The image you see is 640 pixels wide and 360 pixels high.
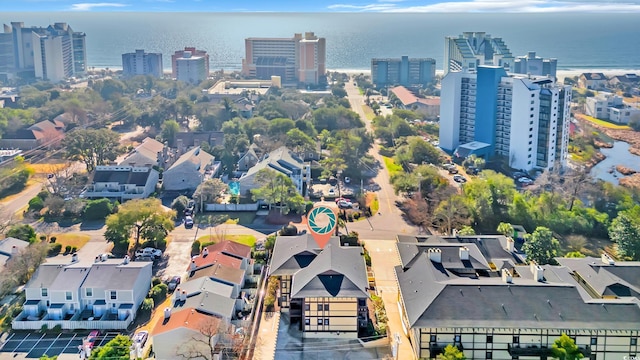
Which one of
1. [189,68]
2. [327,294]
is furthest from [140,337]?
[189,68]

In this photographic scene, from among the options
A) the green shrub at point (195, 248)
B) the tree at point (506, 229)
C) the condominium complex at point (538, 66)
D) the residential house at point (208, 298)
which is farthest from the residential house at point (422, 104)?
the residential house at point (208, 298)

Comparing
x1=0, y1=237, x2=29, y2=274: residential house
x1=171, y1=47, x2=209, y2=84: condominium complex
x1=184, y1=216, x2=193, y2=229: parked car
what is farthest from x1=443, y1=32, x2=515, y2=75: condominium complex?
x1=171, y1=47, x2=209, y2=84: condominium complex

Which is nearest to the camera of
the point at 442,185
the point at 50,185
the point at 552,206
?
the point at 552,206

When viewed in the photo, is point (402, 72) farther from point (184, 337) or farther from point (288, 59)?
point (184, 337)

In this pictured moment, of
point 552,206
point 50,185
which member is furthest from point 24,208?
point 552,206

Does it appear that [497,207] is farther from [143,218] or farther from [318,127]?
[318,127]

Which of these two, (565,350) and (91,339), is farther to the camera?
(91,339)
